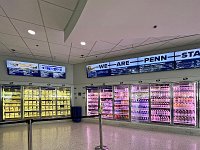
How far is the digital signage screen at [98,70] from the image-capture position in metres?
8.29

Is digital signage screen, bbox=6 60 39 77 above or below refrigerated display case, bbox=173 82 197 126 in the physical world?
above

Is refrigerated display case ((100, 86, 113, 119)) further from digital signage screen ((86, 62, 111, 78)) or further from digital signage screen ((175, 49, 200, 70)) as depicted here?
digital signage screen ((175, 49, 200, 70))

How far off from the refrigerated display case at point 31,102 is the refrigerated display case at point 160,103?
5.19m

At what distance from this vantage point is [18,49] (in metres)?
6.84

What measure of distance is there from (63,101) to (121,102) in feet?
10.7

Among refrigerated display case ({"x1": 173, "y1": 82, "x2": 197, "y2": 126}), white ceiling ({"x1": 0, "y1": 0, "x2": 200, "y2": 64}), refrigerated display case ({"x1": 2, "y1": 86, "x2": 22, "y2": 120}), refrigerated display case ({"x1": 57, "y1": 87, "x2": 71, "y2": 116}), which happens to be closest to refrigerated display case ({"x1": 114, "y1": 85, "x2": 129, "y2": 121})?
refrigerated display case ({"x1": 173, "y1": 82, "x2": 197, "y2": 126})

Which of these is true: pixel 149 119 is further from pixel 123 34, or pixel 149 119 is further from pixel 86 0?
pixel 86 0

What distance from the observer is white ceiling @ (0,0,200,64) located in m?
2.83

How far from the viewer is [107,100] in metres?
8.33

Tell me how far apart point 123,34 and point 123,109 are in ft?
14.3

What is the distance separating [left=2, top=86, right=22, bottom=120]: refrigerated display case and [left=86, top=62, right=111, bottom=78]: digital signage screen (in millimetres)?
3295

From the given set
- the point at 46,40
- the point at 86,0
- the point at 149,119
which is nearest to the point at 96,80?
the point at 149,119

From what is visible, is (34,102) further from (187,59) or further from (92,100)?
(187,59)

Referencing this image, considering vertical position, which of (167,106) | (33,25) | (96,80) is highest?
(33,25)
